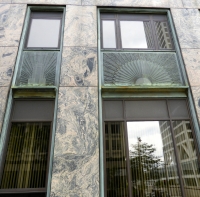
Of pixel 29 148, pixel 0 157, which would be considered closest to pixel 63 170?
pixel 29 148

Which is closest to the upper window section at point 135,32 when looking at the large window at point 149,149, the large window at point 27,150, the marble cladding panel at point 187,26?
the marble cladding panel at point 187,26

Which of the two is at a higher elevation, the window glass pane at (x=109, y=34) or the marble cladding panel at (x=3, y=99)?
the window glass pane at (x=109, y=34)

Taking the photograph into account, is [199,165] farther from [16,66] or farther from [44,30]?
[44,30]

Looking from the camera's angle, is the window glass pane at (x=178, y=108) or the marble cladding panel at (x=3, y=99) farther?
the window glass pane at (x=178, y=108)

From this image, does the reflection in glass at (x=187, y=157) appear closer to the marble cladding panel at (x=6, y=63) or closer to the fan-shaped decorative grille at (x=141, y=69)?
the fan-shaped decorative grille at (x=141, y=69)

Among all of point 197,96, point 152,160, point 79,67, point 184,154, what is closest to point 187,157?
point 184,154

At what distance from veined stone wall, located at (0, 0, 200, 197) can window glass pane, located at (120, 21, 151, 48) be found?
911 millimetres

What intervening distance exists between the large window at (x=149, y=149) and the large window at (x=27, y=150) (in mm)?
1962

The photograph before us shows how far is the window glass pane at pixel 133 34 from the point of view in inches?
332

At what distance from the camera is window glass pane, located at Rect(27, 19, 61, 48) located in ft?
27.0

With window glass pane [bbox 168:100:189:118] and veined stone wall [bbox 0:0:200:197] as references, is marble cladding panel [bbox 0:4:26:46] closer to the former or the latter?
veined stone wall [bbox 0:0:200:197]

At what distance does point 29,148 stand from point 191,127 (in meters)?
5.46

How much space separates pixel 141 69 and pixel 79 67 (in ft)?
7.85

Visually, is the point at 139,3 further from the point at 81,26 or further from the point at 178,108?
the point at 178,108
